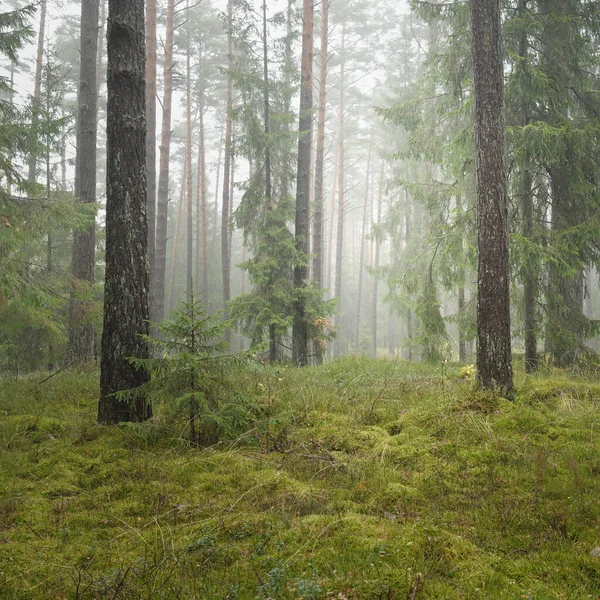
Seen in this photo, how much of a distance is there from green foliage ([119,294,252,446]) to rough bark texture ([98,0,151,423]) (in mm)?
345

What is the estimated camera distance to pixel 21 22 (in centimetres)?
939

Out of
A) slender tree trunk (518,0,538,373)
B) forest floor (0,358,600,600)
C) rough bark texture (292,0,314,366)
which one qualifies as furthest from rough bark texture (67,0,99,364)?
slender tree trunk (518,0,538,373)

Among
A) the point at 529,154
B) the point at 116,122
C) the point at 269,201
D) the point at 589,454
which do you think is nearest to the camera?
the point at 589,454

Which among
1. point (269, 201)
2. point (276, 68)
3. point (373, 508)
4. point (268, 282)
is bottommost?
point (373, 508)

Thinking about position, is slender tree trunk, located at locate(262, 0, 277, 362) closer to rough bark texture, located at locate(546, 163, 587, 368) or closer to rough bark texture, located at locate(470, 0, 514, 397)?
rough bark texture, located at locate(546, 163, 587, 368)

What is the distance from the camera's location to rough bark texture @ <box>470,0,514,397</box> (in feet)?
19.7

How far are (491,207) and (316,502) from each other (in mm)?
4476

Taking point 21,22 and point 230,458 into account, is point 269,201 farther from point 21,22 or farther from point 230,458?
point 230,458

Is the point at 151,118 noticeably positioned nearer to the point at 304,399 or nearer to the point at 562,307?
the point at 304,399

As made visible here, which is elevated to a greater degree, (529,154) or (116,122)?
(529,154)

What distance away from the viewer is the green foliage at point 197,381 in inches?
189

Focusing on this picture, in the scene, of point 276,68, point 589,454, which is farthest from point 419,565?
point 276,68

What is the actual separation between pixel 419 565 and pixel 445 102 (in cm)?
1202

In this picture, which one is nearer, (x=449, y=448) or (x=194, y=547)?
(x=194, y=547)
